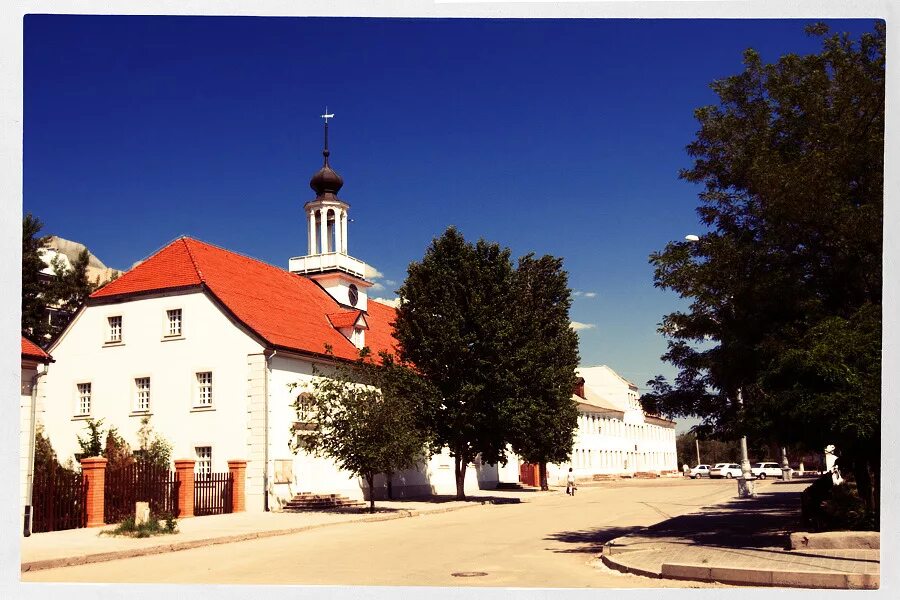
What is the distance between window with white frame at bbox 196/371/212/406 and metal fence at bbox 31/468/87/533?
7974 millimetres

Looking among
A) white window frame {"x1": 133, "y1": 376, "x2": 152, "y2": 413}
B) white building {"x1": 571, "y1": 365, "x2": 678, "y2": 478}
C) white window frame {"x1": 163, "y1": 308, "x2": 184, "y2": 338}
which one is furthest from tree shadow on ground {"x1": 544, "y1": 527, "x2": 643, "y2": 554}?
white building {"x1": 571, "y1": 365, "x2": 678, "y2": 478}

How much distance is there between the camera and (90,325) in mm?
31203

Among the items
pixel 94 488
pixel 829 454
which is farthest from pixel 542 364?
pixel 94 488

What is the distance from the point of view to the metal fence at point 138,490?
941 inches

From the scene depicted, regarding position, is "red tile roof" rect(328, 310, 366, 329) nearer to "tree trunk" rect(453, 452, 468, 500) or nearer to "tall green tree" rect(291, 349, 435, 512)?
"tree trunk" rect(453, 452, 468, 500)

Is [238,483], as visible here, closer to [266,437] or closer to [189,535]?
[266,437]

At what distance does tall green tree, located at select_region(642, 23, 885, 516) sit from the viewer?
14.2 metres

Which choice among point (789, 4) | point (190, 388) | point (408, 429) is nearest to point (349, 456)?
point (408, 429)

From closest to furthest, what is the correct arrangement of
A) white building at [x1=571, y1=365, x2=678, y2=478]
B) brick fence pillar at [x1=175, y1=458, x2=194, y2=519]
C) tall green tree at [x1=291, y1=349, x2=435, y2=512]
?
brick fence pillar at [x1=175, y1=458, x2=194, y2=519]
tall green tree at [x1=291, y1=349, x2=435, y2=512]
white building at [x1=571, y1=365, x2=678, y2=478]

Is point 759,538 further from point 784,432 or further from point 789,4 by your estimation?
point 789,4

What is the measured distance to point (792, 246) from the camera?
16.0m

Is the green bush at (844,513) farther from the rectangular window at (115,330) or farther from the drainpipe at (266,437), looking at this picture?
the rectangular window at (115,330)

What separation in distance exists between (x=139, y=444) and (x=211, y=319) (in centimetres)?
461

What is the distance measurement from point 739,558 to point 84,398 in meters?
23.9
